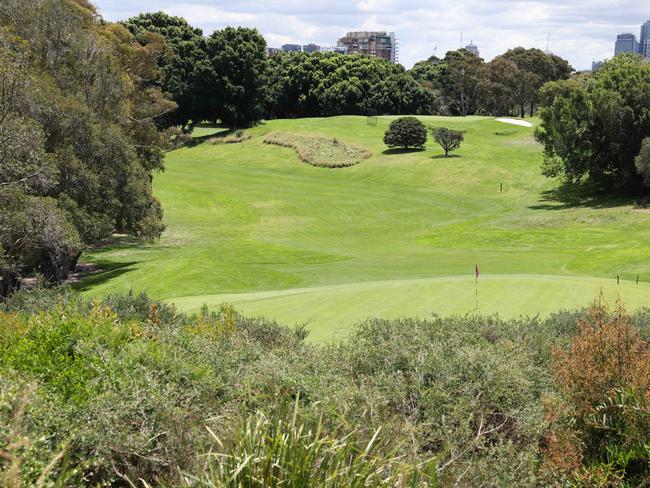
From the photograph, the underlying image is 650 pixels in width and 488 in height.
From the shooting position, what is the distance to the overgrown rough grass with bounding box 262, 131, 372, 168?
223 feet

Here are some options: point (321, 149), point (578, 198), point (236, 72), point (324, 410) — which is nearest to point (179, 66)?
point (236, 72)

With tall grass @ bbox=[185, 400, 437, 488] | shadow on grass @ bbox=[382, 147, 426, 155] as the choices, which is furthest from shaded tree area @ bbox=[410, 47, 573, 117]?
tall grass @ bbox=[185, 400, 437, 488]

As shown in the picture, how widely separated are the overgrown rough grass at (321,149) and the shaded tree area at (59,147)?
3177cm

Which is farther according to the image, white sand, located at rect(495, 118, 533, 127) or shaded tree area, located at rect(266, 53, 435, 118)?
shaded tree area, located at rect(266, 53, 435, 118)

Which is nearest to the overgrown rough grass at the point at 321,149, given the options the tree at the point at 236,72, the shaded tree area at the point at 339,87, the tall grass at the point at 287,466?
the tree at the point at 236,72

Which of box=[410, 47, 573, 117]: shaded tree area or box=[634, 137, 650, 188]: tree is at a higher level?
box=[410, 47, 573, 117]: shaded tree area

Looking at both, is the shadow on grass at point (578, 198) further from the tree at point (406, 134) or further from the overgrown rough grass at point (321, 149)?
the overgrown rough grass at point (321, 149)

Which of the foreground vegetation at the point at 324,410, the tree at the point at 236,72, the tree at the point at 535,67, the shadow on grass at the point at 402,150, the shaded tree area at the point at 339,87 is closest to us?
Answer: the foreground vegetation at the point at 324,410

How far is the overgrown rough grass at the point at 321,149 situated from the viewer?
67.9m

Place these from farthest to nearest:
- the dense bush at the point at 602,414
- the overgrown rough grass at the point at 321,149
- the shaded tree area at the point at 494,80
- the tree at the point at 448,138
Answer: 1. the shaded tree area at the point at 494,80
2. the overgrown rough grass at the point at 321,149
3. the tree at the point at 448,138
4. the dense bush at the point at 602,414

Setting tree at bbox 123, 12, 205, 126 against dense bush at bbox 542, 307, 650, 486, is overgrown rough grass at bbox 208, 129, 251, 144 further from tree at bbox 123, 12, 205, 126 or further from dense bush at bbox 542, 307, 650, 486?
dense bush at bbox 542, 307, 650, 486

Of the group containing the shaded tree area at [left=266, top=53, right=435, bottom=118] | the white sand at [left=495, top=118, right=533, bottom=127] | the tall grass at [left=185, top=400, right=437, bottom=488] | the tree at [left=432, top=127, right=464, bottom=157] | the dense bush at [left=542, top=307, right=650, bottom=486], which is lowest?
the dense bush at [left=542, top=307, right=650, bottom=486]

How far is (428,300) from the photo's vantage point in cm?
1750

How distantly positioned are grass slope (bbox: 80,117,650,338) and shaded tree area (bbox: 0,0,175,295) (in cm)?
270
